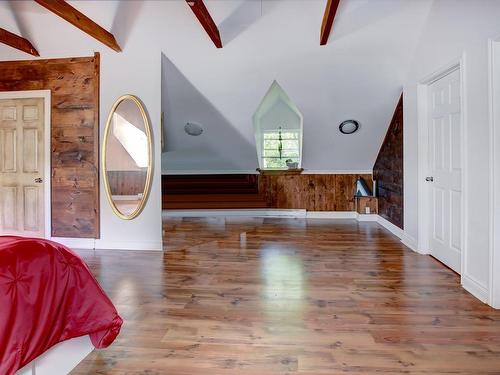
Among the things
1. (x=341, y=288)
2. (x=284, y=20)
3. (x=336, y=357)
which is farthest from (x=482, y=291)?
(x=284, y=20)

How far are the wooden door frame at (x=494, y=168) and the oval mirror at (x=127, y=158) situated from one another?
333 centimetres

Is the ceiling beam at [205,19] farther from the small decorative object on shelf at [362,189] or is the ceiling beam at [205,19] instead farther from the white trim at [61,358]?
the small decorative object on shelf at [362,189]

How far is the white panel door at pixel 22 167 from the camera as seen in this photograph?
14.7 ft

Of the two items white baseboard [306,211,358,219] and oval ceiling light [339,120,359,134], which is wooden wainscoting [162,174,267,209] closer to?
white baseboard [306,211,358,219]

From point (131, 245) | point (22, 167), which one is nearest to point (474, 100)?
point (131, 245)

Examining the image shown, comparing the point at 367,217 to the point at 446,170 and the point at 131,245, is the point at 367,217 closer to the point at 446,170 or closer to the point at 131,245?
the point at 446,170

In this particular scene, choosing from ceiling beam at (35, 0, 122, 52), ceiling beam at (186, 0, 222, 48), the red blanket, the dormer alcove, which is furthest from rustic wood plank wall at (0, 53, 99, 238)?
the dormer alcove

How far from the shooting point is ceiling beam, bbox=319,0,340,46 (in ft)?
10.7

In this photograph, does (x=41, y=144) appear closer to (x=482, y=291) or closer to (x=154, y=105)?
(x=154, y=105)

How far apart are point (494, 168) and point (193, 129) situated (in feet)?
13.7

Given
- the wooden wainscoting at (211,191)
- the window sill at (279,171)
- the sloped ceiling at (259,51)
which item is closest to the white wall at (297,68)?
the sloped ceiling at (259,51)

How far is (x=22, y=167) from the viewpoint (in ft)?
14.8

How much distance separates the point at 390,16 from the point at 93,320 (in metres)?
4.01

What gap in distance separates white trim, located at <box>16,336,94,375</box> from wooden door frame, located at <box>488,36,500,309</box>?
262cm
